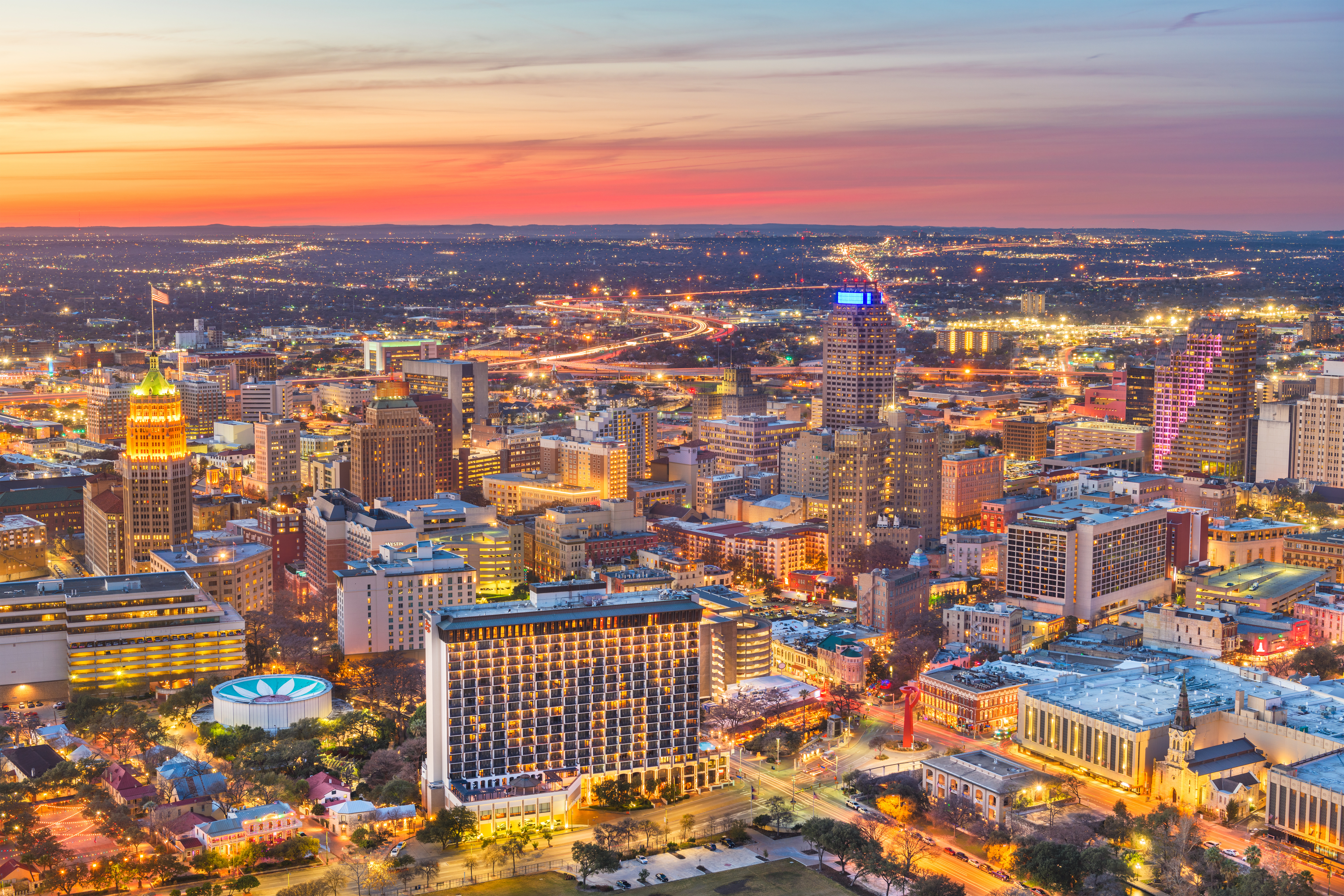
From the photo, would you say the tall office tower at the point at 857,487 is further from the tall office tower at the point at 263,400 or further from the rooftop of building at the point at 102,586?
the tall office tower at the point at 263,400

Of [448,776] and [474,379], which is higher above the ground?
[474,379]

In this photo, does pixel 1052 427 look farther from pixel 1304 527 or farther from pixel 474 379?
pixel 474 379

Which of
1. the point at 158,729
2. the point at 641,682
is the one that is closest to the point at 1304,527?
the point at 641,682

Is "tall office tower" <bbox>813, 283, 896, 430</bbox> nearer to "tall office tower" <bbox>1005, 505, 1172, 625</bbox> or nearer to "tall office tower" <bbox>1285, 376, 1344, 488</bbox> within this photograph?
"tall office tower" <bbox>1285, 376, 1344, 488</bbox>

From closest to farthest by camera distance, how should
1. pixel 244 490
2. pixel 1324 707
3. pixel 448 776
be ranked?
pixel 448 776
pixel 1324 707
pixel 244 490

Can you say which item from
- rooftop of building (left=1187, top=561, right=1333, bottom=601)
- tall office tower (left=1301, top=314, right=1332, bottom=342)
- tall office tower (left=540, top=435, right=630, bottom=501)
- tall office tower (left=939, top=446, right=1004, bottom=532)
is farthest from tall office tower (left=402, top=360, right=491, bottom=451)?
tall office tower (left=1301, top=314, right=1332, bottom=342)

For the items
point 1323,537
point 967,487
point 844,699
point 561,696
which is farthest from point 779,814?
point 967,487
